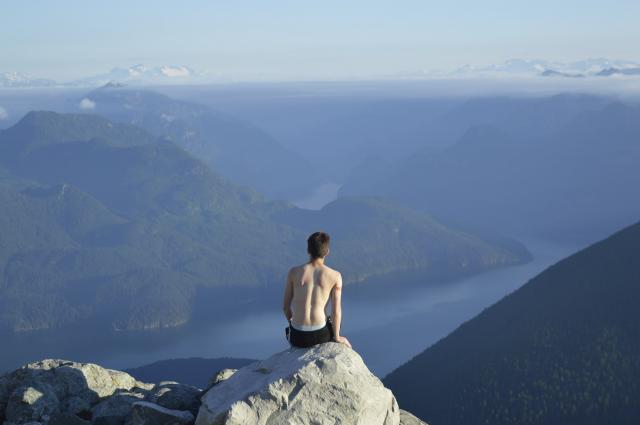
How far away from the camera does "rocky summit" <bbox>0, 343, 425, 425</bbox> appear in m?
24.0

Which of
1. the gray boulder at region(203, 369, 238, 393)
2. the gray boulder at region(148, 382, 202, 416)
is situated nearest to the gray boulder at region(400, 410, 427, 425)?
the gray boulder at region(203, 369, 238, 393)

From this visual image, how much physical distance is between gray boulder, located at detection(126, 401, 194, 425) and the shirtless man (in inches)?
169

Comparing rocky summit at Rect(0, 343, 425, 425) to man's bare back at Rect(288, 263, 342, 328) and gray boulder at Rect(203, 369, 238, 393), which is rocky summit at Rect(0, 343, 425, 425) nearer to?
gray boulder at Rect(203, 369, 238, 393)

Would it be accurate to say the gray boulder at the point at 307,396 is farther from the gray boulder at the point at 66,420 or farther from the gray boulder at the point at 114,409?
the gray boulder at the point at 66,420

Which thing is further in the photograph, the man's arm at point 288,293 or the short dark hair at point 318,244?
the man's arm at point 288,293

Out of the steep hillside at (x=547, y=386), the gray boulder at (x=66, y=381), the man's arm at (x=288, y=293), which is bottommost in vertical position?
the steep hillside at (x=547, y=386)

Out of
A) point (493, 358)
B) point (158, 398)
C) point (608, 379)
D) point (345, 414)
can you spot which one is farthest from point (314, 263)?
point (493, 358)

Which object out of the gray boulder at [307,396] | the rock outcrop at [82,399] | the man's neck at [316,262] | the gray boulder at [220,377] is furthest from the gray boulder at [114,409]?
the man's neck at [316,262]

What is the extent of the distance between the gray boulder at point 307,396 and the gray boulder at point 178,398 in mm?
2254

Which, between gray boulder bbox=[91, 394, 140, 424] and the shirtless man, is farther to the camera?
gray boulder bbox=[91, 394, 140, 424]

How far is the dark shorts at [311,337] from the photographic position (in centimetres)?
2619

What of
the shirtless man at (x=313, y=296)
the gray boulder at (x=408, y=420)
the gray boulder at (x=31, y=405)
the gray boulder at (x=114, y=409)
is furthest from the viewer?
the gray boulder at (x=408, y=420)

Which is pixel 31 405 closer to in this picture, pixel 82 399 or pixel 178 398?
pixel 82 399

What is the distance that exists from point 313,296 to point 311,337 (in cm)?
140
